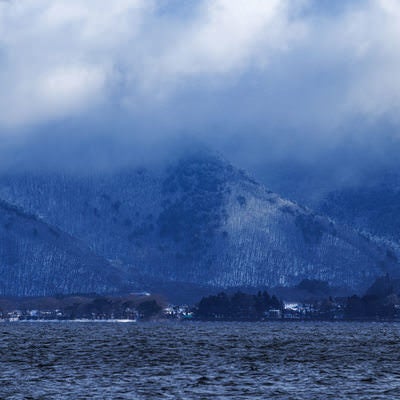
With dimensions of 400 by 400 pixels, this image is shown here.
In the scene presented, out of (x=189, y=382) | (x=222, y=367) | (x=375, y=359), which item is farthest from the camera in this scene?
(x=375, y=359)

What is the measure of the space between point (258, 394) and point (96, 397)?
1900 cm

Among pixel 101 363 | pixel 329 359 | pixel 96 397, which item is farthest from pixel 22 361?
pixel 96 397

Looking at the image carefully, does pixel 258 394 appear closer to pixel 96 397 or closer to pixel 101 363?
pixel 96 397

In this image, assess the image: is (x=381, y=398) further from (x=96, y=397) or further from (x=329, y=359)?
(x=329, y=359)

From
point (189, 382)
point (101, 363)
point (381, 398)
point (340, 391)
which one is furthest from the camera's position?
point (101, 363)

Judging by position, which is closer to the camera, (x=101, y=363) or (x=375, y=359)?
(x=101, y=363)

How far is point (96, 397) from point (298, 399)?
23.1m

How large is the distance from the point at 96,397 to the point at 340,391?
97.2ft

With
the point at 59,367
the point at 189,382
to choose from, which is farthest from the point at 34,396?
the point at 59,367

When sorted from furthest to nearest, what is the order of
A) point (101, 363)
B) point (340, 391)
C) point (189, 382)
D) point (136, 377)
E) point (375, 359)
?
1. point (375, 359)
2. point (101, 363)
3. point (136, 377)
4. point (189, 382)
5. point (340, 391)

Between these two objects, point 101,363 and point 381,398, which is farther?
point 101,363

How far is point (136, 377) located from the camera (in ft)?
499

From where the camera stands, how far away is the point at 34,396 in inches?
4938

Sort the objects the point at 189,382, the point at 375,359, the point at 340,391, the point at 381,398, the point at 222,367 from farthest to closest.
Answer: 1. the point at 375,359
2. the point at 222,367
3. the point at 189,382
4. the point at 340,391
5. the point at 381,398
